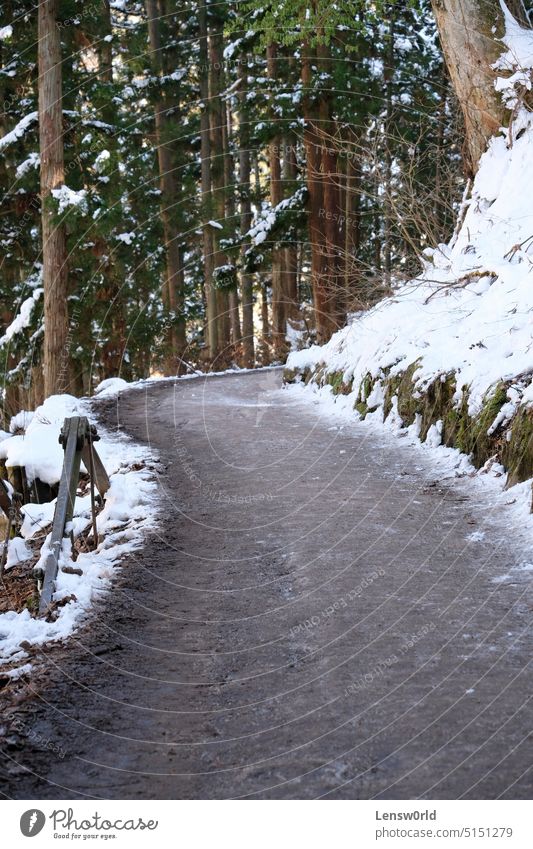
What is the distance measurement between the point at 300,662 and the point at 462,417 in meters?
3.90

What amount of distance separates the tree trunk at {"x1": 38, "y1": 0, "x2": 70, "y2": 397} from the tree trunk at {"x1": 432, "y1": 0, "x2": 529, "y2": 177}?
7584mm

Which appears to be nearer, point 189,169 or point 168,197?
point 168,197

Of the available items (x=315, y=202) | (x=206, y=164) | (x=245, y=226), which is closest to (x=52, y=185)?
(x=315, y=202)

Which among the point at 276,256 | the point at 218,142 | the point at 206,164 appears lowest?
the point at 276,256

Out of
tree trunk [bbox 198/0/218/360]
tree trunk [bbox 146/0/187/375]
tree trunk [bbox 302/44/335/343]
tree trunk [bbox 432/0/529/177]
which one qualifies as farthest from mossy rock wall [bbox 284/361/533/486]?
tree trunk [bbox 198/0/218/360]

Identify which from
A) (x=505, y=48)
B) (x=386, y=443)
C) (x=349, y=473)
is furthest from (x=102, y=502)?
(x=505, y=48)

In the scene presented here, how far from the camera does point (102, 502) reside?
6797 millimetres

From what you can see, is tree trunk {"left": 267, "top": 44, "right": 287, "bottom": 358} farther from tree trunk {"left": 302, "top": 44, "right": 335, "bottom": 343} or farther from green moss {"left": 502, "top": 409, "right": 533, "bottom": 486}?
green moss {"left": 502, "top": 409, "right": 533, "bottom": 486}

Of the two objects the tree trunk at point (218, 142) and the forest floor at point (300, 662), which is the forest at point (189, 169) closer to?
the tree trunk at point (218, 142)

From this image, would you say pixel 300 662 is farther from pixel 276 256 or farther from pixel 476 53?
pixel 276 256

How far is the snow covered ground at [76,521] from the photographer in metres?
4.21

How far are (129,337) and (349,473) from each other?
15156 mm

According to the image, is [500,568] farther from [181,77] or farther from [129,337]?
[181,77]

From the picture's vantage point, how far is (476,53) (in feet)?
31.1
